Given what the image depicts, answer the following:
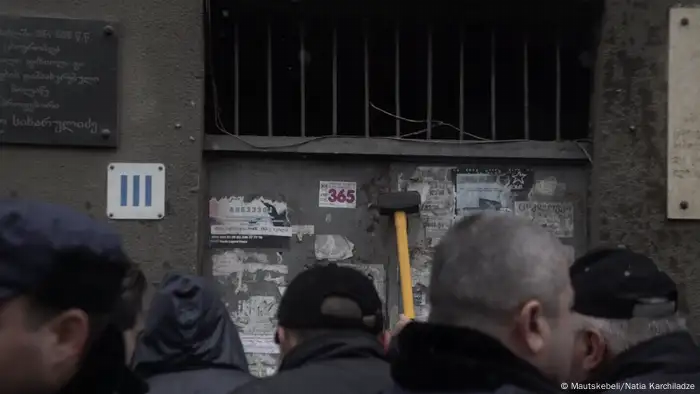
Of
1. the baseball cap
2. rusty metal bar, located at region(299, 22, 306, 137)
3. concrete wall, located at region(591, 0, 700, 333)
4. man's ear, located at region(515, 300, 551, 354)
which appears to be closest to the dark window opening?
rusty metal bar, located at region(299, 22, 306, 137)

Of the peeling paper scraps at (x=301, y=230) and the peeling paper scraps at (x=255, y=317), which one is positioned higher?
the peeling paper scraps at (x=301, y=230)

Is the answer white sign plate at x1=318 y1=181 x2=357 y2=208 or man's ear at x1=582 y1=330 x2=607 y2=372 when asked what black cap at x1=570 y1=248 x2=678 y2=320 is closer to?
man's ear at x1=582 y1=330 x2=607 y2=372

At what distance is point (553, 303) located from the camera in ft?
6.10

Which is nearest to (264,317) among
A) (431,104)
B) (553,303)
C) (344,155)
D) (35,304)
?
(344,155)

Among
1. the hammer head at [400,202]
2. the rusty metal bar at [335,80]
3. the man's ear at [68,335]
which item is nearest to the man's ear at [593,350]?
the man's ear at [68,335]

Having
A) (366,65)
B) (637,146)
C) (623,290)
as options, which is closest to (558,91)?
(637,146)

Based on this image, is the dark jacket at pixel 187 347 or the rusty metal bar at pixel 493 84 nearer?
the dark jacket at pixel 187 347

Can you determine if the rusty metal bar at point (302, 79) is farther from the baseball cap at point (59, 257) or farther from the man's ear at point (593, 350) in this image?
the baseball cap at point (59, 257)

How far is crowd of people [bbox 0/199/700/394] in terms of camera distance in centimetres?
147

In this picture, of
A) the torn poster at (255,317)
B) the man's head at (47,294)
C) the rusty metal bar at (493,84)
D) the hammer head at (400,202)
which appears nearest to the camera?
the man's head at (47,294)

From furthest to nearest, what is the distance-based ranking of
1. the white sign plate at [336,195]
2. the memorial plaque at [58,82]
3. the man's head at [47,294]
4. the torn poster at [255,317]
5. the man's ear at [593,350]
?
the white sign plate at [336,195]
the torn poster at [255,317]
the memorial plaque at [58,82]
the man's ear at [593,350]
the man's head at [47,294]

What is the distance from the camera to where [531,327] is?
1.82 meters

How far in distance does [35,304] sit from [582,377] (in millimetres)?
1679

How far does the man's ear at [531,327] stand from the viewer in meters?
1.81
